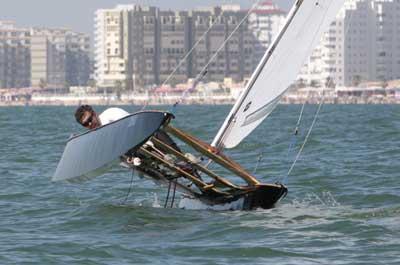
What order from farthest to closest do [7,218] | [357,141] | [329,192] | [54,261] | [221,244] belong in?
[357,141]
[329,192]
[7,218]
[221,244]
[54,261]

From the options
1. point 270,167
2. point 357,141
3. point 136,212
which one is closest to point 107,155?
point 136,212

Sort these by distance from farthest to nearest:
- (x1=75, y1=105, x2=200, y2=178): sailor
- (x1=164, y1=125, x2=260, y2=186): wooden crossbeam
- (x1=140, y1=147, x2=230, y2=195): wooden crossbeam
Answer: (x1=75, y1=105, x2=200, y2=178): sailor
(x1=140, y1=147, x2=230, y2=195): wooden crossbeam
(x1=164, y1=125, x2=260, y2=186): wooden crossbeam

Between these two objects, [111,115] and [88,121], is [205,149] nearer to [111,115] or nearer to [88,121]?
[111,115]

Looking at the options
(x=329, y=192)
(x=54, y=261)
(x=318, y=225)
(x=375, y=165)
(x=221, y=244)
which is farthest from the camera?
(x=375, y=165)

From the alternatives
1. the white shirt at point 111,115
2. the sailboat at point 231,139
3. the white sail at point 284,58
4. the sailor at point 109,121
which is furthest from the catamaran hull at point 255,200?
the white shirt at point 111,115

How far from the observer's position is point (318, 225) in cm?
1741

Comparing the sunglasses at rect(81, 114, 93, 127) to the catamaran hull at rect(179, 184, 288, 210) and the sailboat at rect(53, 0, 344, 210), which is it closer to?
the sailboat at rect(53, 0, 344, 210)

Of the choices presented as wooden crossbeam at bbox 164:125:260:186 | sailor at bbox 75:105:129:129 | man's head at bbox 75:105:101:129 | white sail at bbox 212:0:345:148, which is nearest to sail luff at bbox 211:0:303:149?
white sail at bbox 212:0:345:148

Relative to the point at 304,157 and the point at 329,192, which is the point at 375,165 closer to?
the point at 304,157

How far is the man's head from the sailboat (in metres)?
0.26

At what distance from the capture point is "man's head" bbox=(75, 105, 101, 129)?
59.9 feet

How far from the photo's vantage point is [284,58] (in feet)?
59.7

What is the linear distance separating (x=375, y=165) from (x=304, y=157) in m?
3.84

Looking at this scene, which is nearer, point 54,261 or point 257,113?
point 54,261
